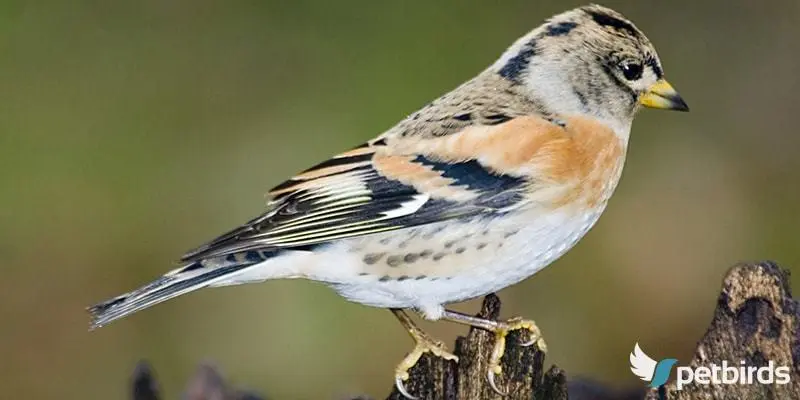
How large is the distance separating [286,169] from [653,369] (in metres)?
2.65

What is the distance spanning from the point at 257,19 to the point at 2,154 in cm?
136

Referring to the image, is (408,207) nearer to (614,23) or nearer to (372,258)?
(372,258)

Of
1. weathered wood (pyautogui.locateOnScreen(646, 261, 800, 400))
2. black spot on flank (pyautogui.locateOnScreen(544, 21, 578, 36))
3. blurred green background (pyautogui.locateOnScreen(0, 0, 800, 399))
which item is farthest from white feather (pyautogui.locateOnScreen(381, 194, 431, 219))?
blurred green background (pyautogui.locateOnScreen(0, 0, 800, 399))

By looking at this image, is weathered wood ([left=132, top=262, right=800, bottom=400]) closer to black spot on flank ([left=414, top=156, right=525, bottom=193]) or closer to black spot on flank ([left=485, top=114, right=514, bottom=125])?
→ black spot on flank ([left=414, top=156, right=525, bottom=193])

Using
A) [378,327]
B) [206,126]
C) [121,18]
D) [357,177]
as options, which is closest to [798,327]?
[357,177]

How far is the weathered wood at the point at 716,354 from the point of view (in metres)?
2.81

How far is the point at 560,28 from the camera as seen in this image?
350 cm

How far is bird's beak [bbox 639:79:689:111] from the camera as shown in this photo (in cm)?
346

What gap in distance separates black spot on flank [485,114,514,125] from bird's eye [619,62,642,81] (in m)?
0.37

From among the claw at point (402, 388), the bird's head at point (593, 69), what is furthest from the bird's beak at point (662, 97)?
the claw at point (402, 388)

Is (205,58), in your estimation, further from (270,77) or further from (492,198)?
(492,198)

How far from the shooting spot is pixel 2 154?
568 cm

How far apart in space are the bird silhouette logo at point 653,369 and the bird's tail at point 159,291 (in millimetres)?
1001

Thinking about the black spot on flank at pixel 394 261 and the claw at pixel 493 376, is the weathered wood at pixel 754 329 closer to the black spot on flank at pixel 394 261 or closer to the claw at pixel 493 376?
the claw at pixel 493 376
